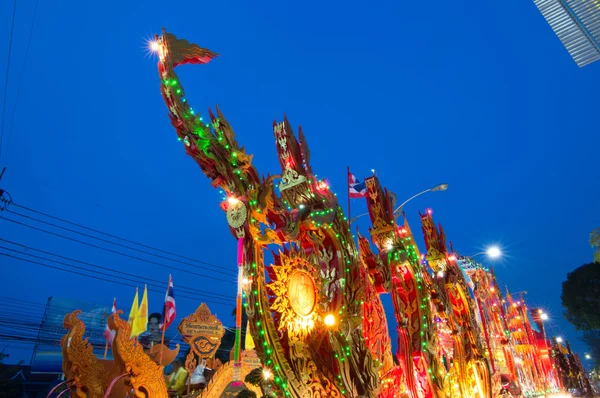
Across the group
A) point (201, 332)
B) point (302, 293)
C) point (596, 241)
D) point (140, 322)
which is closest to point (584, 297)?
point (596, 241)

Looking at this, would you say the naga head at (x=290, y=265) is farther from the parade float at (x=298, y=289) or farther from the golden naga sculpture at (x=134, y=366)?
the golden naga sculpture at (x=134, y=366)

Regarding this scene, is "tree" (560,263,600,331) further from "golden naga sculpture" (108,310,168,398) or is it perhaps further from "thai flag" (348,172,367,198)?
"golden naga sculpture" (108,310,168,398)

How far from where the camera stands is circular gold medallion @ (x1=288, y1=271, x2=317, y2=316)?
5.70m

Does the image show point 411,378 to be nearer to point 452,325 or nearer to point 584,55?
point 452,325

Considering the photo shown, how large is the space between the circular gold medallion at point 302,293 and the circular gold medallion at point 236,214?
1124 millimetres

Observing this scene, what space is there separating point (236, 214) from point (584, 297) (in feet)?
123

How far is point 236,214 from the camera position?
223 inches

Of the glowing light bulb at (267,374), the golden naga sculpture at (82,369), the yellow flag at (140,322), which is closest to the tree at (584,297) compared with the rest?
the yellow flag at (140,322)

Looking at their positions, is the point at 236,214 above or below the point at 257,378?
above

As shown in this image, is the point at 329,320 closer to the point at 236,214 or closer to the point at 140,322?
the point at 236,214

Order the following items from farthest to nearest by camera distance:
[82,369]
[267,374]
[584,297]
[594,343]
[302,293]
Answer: [594,343] → [584,297] → [82,369] → [302,293] → [267,374]

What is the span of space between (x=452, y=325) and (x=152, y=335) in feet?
64.8

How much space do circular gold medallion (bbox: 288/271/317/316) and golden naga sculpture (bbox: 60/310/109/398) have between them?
3.70 metres

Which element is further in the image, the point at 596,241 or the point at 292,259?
the point at 596,241
